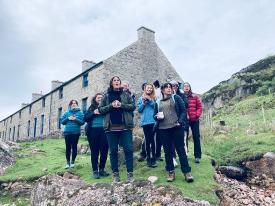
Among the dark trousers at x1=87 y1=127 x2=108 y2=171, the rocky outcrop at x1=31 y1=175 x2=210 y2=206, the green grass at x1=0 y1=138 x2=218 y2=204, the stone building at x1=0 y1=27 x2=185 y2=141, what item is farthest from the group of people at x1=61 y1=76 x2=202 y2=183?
the stone building at x1=0 y1=27 x2=185 y2=141

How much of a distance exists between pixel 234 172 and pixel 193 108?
1.88 metres

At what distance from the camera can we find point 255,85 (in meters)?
31.2

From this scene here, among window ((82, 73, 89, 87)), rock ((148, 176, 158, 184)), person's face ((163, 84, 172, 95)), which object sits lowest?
rock ((148, 176, 158, 184))

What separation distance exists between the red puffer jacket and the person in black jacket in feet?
4.23

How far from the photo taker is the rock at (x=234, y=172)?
8430 millimetres

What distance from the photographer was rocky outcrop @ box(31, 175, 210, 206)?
20.4 feet

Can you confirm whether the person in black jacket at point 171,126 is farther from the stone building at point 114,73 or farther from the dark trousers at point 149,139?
the stone building at point 114,73

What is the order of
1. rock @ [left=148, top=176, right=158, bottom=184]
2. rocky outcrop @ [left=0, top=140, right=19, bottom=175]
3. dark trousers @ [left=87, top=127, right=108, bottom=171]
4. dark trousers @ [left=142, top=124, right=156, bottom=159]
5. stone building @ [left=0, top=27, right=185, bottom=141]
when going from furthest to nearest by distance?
stone building @ [left=0, top=27, right=185, bottom=141]
rocky outcrop @ [left=0, top=140, right=19, bottom=175]
dark trousers @ [left=87, top=127, right=108, bottom=171]
dark trousers @ [left=142, top=124, right=156, bottom=159]
rock @ [left=148, top=176, right=158, bottom=184]

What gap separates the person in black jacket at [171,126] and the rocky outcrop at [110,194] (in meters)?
0.76

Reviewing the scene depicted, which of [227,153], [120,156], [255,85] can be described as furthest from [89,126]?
[255,85]

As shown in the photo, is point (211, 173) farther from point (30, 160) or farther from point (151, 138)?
point (30, 160)

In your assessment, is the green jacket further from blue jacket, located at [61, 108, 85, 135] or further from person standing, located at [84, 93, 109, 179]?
blue jacket, located at [61, 108, 85, 135]

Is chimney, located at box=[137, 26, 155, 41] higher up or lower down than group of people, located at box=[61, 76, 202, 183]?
higher up

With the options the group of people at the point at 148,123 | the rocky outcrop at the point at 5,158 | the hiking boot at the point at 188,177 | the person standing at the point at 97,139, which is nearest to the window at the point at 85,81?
the rocky outcrop at the point at 5,158
